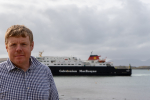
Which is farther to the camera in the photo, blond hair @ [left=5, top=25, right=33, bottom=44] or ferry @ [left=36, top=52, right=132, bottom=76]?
ferry @ [left=36, top=52, right=132, bottom=76]

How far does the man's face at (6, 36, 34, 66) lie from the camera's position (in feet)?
3.71

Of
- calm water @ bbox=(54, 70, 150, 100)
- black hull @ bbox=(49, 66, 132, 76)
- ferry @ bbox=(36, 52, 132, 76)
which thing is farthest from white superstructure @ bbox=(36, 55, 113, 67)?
calm water @ bbox=(54, 70, 150, 100)

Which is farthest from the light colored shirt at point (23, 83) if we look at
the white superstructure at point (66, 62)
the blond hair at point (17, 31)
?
the white superstructure at point (66, 62)

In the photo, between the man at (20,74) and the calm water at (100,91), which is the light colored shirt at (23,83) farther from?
the calm water at (100,91)

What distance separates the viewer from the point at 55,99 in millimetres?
1263

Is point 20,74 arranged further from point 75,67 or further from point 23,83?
point 75,67

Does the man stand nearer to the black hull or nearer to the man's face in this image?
the man's face

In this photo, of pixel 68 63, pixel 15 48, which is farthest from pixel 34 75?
pixel 68 63

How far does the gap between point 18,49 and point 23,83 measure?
8.3 inches

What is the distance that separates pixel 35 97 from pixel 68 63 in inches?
1192

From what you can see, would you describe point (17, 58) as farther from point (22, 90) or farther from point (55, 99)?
point (55, 99)

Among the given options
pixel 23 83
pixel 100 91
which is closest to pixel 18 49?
pixel 23 83

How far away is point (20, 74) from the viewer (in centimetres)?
115

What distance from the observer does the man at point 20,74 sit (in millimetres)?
1104
